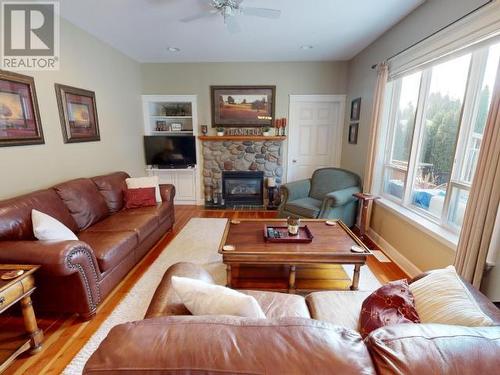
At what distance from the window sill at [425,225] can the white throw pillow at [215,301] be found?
1.98 meters

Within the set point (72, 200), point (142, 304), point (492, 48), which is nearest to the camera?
point (492, 48)

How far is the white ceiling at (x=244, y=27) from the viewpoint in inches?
98.8

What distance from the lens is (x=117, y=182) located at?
3311 mm

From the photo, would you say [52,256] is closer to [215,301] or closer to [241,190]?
[215,301]

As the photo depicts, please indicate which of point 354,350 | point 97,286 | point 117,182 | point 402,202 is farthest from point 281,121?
point 354,350

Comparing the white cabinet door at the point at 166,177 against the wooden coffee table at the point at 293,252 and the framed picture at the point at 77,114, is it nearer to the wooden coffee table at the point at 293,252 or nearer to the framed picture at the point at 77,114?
the framed picture at the point at 77,114

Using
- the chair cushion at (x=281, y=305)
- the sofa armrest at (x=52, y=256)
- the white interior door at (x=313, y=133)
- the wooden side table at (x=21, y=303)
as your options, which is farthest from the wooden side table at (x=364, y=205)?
the wooden side table at (x=21, y=303)

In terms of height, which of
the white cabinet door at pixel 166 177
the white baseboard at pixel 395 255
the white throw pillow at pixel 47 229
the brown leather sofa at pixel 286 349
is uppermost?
the brown leather sofa at pixel 286 349

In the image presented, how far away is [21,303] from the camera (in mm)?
Result: 1535

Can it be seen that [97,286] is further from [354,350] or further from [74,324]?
[354,350]

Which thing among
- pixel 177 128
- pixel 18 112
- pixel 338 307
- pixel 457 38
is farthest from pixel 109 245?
pixel 457 38

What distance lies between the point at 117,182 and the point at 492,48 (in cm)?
407

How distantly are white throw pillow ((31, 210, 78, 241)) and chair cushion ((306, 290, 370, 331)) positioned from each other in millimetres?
1900

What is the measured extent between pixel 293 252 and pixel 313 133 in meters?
3.29
